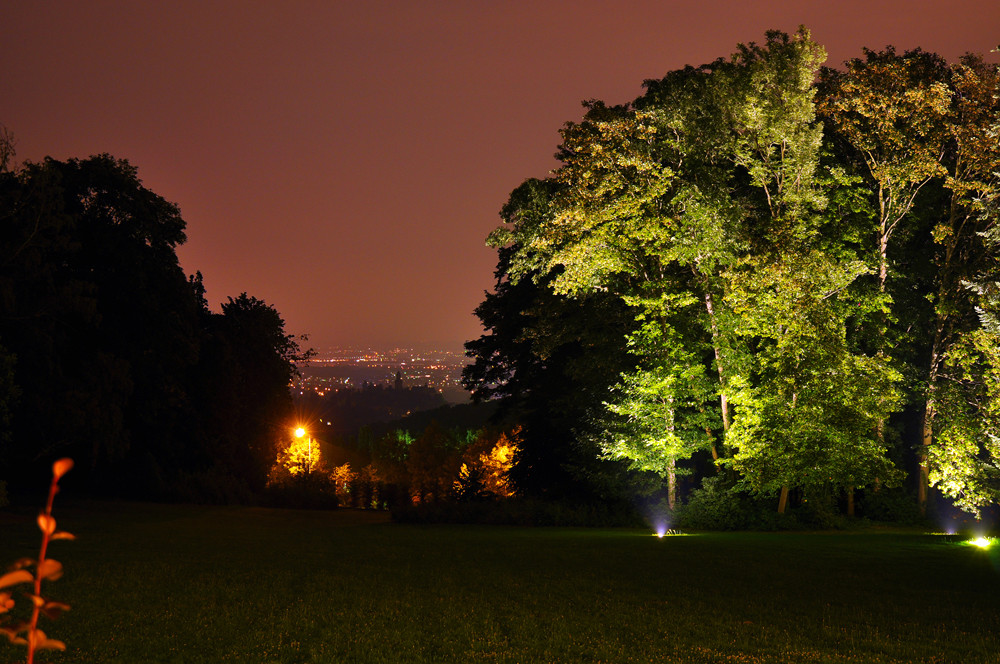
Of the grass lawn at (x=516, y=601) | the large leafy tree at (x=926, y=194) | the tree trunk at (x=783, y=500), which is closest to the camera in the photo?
the grass lawn at (x=516, y=601)

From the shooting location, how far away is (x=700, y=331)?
1148 inches

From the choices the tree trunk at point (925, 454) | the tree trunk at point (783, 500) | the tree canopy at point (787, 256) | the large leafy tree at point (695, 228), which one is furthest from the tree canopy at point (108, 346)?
the tree trunk at point (925, 454)

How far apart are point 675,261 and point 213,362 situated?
26844 mm

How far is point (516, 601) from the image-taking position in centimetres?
1156

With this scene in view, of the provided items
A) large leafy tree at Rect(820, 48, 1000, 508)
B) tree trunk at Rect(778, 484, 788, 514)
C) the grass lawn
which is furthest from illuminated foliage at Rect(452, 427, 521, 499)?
large leafy tree at Rect(820, 48, 1000, 508)

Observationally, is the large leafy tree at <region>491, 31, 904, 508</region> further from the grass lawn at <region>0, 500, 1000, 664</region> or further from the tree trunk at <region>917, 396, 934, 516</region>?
the grass lawn at <region>0, 500, 1000, 664</region>

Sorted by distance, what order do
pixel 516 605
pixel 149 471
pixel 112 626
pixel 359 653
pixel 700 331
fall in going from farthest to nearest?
pixel 149 471 < pixel 700 331 < pixel 516 605 < pixel 112 626 < pixel 359 653

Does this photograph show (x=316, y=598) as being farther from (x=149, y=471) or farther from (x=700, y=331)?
(x=149, y=471)

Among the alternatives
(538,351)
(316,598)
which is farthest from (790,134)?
(316,598)

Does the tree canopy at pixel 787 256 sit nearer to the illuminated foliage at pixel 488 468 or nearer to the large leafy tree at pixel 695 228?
the large leafy tree at pixel 695 228

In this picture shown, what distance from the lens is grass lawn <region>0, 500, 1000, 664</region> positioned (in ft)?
29.0

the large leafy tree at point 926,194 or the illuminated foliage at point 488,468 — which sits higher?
the large leafy tree at point 926,194

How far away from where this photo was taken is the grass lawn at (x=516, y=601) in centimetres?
884

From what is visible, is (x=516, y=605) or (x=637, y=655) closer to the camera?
(x=637, y=655)
